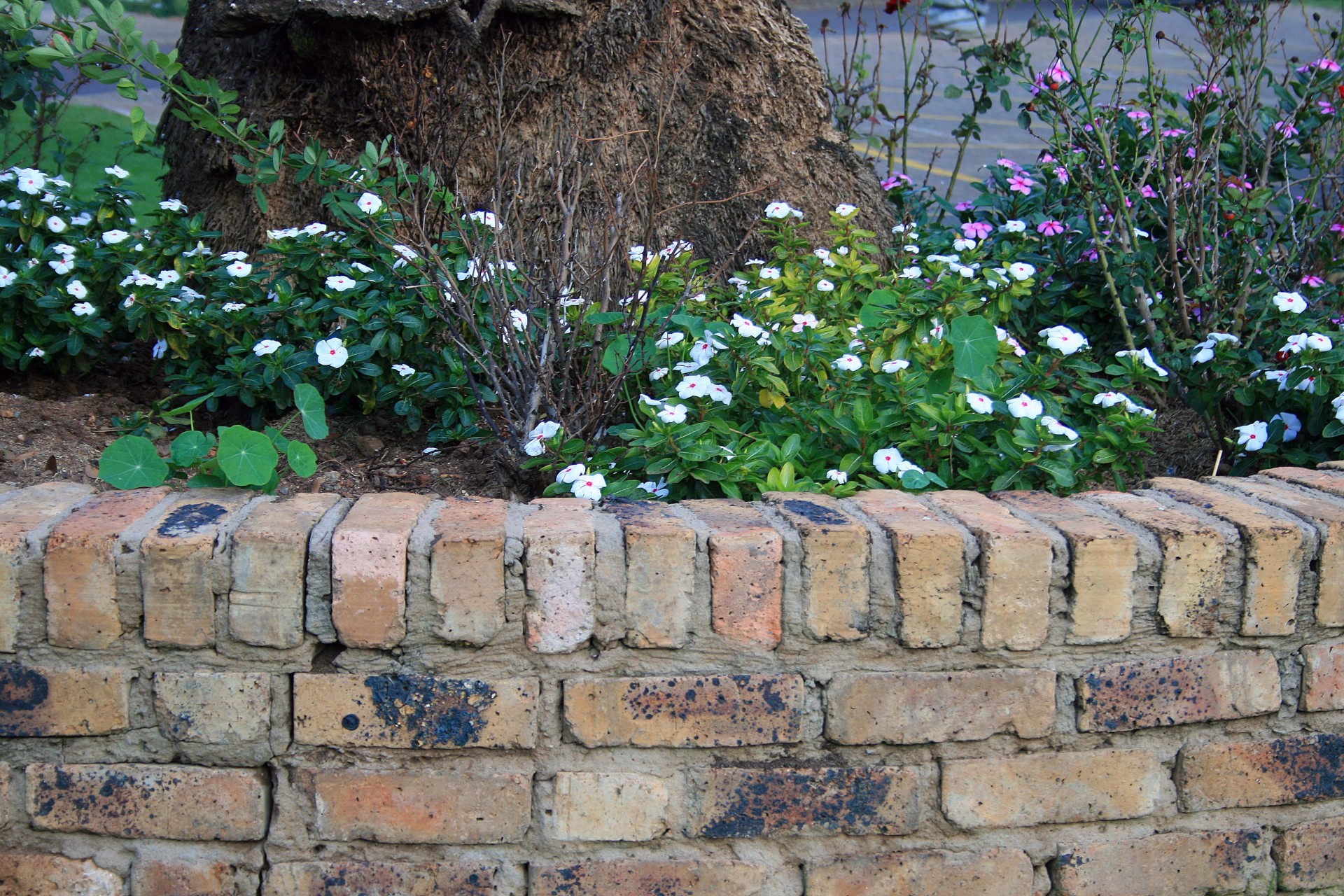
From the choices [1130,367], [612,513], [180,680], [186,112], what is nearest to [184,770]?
[180,680]

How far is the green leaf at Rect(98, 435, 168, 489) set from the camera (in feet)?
5.64

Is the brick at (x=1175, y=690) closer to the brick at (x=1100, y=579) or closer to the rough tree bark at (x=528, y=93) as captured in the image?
the brick at (x=1100, y=579)

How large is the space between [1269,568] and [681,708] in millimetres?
898

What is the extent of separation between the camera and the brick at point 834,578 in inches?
61.2

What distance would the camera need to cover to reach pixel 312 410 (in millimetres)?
1935

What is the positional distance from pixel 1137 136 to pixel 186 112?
8.30 feet

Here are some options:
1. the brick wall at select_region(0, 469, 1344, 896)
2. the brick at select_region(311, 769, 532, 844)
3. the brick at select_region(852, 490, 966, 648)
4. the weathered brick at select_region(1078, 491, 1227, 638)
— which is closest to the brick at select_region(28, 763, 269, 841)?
the brick wall at select_region(0, 469, 1344, 896)

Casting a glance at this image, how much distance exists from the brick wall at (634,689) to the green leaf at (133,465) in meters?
0.07

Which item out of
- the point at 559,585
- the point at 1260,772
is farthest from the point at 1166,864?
the point at 559,585

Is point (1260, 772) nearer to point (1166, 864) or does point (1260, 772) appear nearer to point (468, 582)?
point (1166, 864)

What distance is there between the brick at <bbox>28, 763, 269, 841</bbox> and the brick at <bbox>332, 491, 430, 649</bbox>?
28cm

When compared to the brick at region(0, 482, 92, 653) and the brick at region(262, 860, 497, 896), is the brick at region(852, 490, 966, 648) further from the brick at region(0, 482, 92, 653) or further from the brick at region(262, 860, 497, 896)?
the brick at region(0, 482, 92, 653)

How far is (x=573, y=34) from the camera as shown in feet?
9.34

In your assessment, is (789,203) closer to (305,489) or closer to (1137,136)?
(1137,136)
